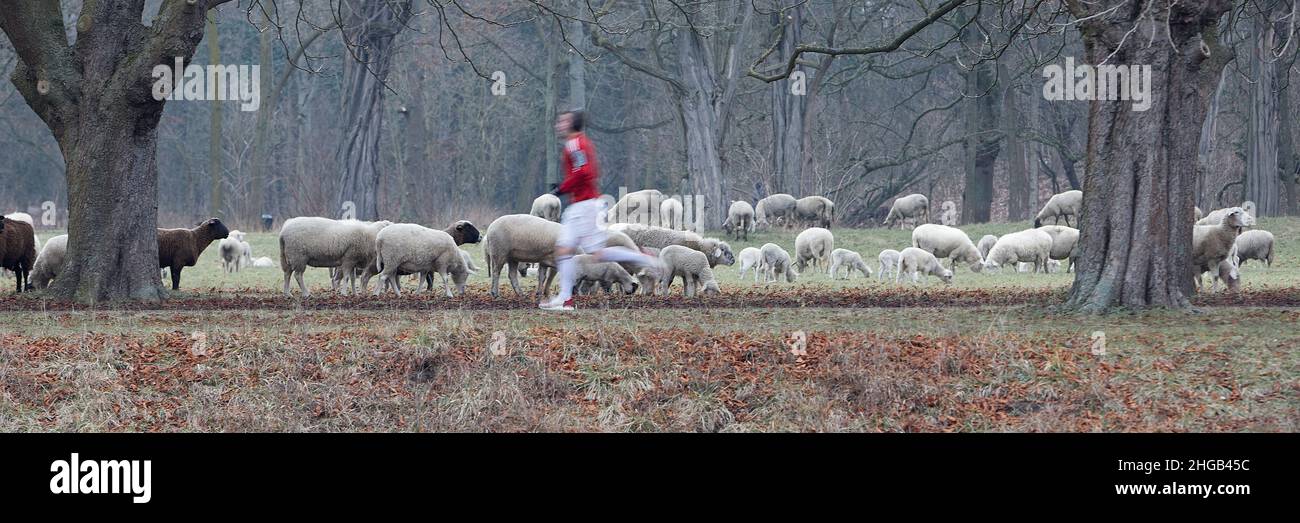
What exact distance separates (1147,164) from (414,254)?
32.0 ft

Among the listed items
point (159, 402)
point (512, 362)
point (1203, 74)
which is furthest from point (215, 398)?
point (1203, 74)

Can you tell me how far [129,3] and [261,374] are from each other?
7.39 meters

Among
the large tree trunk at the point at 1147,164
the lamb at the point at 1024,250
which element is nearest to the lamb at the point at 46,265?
the large tree trunk at the point at 1147,164

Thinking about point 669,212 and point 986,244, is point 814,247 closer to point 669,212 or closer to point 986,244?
point 986,244

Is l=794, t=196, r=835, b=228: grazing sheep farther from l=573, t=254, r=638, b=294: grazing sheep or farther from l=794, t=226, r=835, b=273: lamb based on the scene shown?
l=573, t=254, r=638, b=294: grazing sheep

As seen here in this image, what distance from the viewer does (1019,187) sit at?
45.3 metres

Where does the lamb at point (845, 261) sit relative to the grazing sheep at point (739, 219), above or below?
below

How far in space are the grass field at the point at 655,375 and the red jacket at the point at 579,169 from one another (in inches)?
50.2

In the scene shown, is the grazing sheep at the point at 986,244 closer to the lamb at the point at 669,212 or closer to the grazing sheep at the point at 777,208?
the lamb at the point at 669,212

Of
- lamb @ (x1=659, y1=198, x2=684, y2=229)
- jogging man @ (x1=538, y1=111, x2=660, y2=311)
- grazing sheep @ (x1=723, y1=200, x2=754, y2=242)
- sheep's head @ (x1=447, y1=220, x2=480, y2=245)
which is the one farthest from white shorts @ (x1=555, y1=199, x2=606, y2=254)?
lamb @ (x1=659, y1=198, x2=684, y2=229)

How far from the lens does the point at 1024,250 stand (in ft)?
89.6

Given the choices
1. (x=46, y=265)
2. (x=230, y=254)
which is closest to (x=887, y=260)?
(x=230, y=254)

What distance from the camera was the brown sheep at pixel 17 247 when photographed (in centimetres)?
2055
